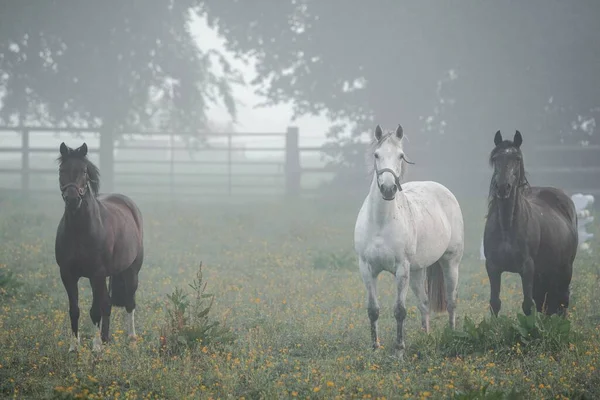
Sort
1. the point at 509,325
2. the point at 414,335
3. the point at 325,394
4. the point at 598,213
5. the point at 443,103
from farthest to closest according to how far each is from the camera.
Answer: the point at 443,103 < the point at 598,213 < the point at 414,335 < the point at 509,325 < the point at 325,394

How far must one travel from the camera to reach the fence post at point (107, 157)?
70.6ft

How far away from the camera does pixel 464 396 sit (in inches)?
188

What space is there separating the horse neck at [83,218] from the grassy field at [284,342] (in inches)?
42.8

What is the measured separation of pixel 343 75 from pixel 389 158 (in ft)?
52.2

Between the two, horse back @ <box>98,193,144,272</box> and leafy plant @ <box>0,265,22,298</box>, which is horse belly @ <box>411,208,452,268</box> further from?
leafy plant @ <box>0,265,22,298</box>

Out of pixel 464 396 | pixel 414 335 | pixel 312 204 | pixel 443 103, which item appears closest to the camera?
pixel 464 396

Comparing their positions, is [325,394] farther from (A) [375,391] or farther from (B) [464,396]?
(B) [464,396]

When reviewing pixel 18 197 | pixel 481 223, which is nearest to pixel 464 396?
pixel 481 223

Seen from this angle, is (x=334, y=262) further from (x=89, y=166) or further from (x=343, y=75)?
(x=343, y=75)

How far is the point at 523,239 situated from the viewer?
22.9 feet

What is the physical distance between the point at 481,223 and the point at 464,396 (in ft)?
39.5

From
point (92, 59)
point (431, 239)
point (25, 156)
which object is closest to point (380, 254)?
point (431, 239)

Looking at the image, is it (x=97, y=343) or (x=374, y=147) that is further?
(x=374, y=147)

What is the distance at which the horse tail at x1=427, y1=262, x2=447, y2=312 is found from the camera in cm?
783
